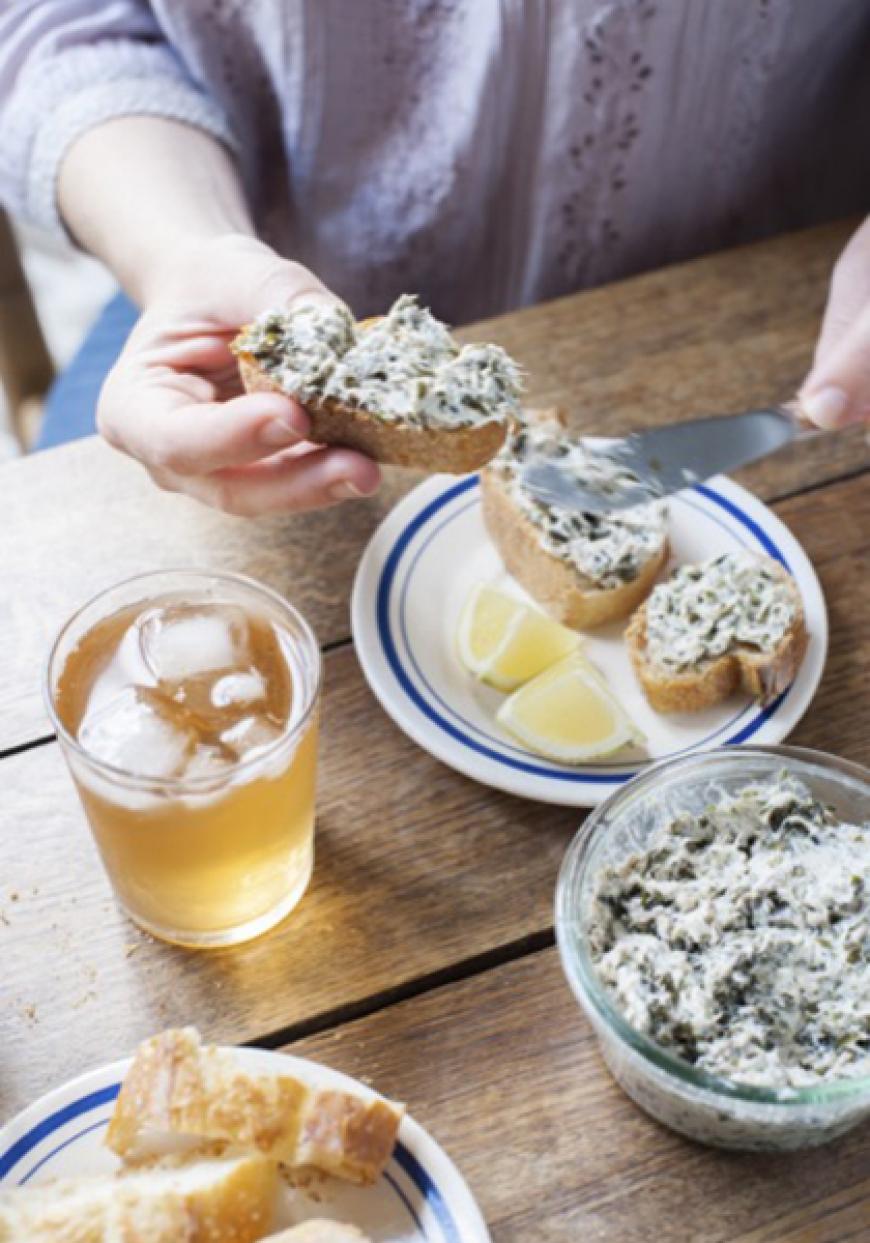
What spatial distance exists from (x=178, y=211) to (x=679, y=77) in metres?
0.74

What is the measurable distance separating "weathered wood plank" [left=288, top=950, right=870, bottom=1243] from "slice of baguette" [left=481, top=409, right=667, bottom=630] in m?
0.45

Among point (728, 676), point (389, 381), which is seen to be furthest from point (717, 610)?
point (389, 381)

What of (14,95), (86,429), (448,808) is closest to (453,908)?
(448,808)

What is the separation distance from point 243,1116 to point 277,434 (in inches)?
24.9

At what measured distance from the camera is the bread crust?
4.40 feet

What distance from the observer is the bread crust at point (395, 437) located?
134 centimetres

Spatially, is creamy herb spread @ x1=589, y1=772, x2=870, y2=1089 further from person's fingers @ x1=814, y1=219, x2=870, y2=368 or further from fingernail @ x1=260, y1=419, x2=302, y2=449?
person's fingers @ x1=814, y1=219, x2=870, y2=368

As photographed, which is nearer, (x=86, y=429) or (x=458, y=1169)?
(x=458, y=1169)

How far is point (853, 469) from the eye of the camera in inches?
67.9

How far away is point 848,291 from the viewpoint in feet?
5.48

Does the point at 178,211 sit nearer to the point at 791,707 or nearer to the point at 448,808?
the point at 448,808

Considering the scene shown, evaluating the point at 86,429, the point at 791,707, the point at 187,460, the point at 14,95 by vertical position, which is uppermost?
the point at 14,95

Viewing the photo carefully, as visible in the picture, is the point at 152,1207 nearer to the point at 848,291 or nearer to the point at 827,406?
the point at 827,406

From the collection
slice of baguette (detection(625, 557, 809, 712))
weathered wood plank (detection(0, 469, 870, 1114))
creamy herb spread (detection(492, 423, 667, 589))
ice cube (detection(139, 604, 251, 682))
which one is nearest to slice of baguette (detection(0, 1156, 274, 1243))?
weathered wood plank (detection(0, 469, 870, 1114))
